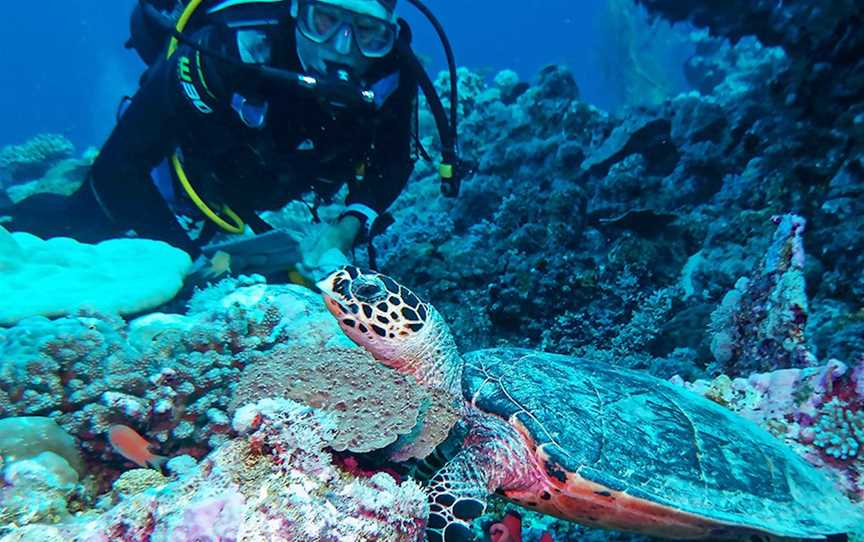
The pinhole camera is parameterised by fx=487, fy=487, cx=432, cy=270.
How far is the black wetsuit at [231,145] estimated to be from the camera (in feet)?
12.1

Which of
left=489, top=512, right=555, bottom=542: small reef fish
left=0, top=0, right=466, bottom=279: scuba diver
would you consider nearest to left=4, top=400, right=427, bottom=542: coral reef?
left=489, top=512, right=555, bottom=542: small reef fish

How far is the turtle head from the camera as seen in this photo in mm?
2207

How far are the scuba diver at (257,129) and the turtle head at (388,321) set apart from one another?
1327 millimetres

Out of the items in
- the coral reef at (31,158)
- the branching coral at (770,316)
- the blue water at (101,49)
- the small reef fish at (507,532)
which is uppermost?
the blue water at (101,49)

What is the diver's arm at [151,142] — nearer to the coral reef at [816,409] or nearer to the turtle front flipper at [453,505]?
the turtle front flipper at [453,505]

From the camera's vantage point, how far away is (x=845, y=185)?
159 inches

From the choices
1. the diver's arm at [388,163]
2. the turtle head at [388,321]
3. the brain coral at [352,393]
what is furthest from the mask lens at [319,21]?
the brain coral at [352,393]

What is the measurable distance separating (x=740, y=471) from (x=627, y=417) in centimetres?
53

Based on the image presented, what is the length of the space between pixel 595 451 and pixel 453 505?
693mm

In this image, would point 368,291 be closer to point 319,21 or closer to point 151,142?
point 319,21

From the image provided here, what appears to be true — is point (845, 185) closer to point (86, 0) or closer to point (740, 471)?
point (740, 471)

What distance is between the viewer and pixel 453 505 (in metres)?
1.84

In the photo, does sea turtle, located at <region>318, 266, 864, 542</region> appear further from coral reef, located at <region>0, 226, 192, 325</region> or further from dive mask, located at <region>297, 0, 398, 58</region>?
dive mask, located at <region>297, 0, 398, 58</region>

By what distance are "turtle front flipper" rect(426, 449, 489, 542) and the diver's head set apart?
3.09 metres
